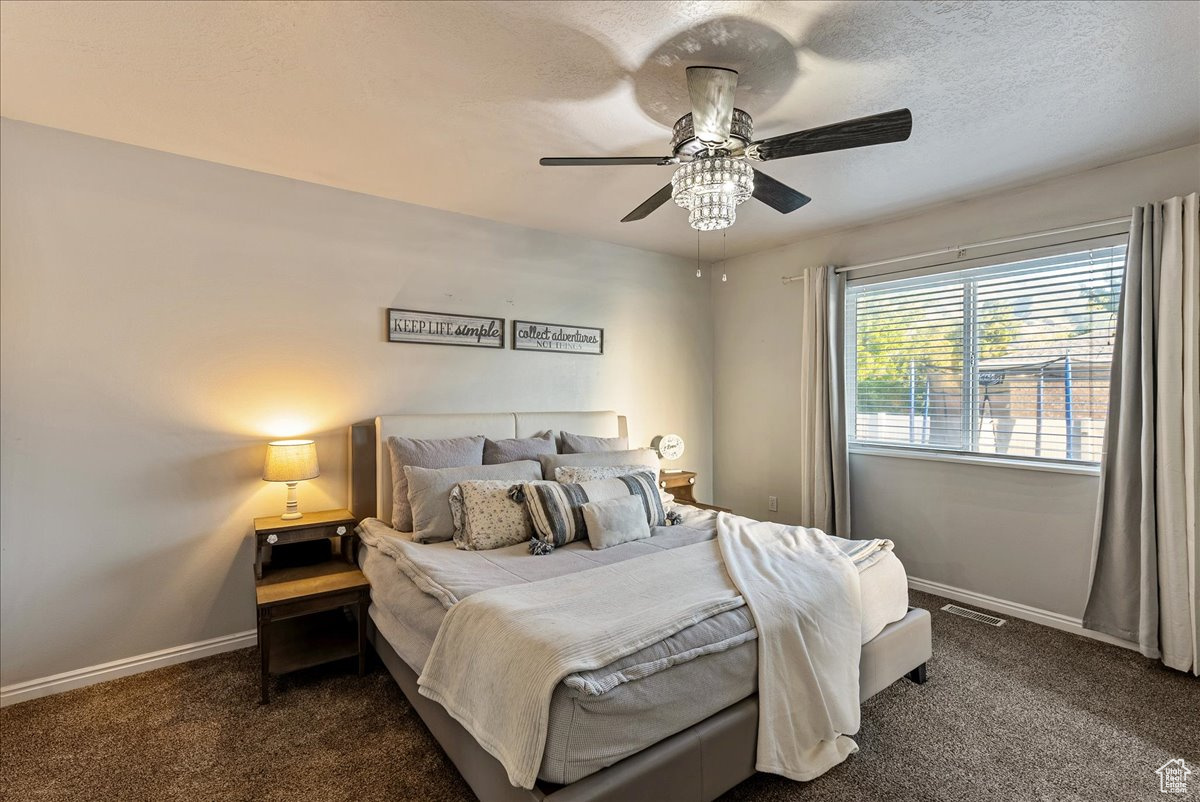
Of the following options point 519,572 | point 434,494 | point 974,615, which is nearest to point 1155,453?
point 974,615

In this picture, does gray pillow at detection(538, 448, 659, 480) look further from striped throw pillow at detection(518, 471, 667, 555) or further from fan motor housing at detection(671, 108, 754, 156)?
fan motor housing at detection(671, 108, 754, 156)

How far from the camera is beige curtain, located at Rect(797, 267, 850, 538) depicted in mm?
3930

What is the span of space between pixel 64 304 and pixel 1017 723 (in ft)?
14.7

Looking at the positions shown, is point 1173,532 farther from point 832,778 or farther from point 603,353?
point 603,353

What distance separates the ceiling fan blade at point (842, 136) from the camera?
1712 millimetres

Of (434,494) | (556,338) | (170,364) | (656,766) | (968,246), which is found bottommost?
(656,766)

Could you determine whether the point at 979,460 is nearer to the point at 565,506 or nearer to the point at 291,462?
the point at 565,506

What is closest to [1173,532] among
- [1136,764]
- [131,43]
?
[1136,764]

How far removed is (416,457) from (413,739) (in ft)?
4.59

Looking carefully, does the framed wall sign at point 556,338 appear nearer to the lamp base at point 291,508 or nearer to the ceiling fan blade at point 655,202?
the ceiling fan blade at point 655,202

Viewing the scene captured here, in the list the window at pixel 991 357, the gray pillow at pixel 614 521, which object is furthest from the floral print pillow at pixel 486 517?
the window at pixel 991 357

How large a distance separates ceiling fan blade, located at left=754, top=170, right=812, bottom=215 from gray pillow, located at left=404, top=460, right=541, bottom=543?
187 cm

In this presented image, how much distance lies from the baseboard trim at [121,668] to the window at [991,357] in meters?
4.22

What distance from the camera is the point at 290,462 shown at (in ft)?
8.94
